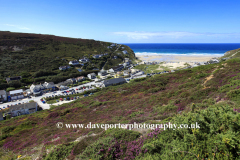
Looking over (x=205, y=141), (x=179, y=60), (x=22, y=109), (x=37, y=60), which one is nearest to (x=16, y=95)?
(x=22, y=109)

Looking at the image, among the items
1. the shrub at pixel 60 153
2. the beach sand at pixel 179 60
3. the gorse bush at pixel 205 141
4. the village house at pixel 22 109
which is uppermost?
the beach sand at pixel 179 60

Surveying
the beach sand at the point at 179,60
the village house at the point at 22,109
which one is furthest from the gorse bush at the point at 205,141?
the beach sand at the point at 179,60

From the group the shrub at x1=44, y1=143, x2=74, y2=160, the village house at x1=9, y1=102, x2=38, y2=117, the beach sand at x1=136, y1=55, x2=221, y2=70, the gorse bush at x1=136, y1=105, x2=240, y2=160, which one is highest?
the beach sand at x1=136, y1=55, x2=221, y2=70

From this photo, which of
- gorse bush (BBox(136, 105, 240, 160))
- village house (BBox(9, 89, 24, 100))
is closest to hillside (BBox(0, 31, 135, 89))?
village house (BBox(9, 89, 24, 100))

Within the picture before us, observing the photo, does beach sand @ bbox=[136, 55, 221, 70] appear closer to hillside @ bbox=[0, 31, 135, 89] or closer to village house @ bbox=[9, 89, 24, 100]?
hillside @ bbox=[0, 31, 135, 89]

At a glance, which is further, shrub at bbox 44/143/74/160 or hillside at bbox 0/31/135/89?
hillside at bbox 0/31/135/89

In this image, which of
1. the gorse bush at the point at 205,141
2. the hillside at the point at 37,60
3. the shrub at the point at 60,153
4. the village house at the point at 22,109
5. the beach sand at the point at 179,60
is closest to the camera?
the gorse bush at the point at 205,141

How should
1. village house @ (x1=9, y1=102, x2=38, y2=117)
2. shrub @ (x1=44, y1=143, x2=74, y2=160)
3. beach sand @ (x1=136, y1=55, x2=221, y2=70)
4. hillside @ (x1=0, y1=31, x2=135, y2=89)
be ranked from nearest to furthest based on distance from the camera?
1. shrub @ (x1=44, y1=143, x2=74, y2=160)
2. village house @ (x1=9, y1=102, x2=38, y2=117)
3. hillside @ (x1=0, y1=31, x2=135, y2=89)
4. beach sand @ (x1=136, y1=55, x2=221, y2=70)

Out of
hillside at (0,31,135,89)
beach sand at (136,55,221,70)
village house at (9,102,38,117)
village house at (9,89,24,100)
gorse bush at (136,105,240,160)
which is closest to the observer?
gorse bush at (136,105,240,160)

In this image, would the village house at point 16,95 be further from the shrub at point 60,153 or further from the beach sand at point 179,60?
the beach sand at point 179,60

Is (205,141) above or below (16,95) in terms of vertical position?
above

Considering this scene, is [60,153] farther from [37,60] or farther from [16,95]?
[37,60]
